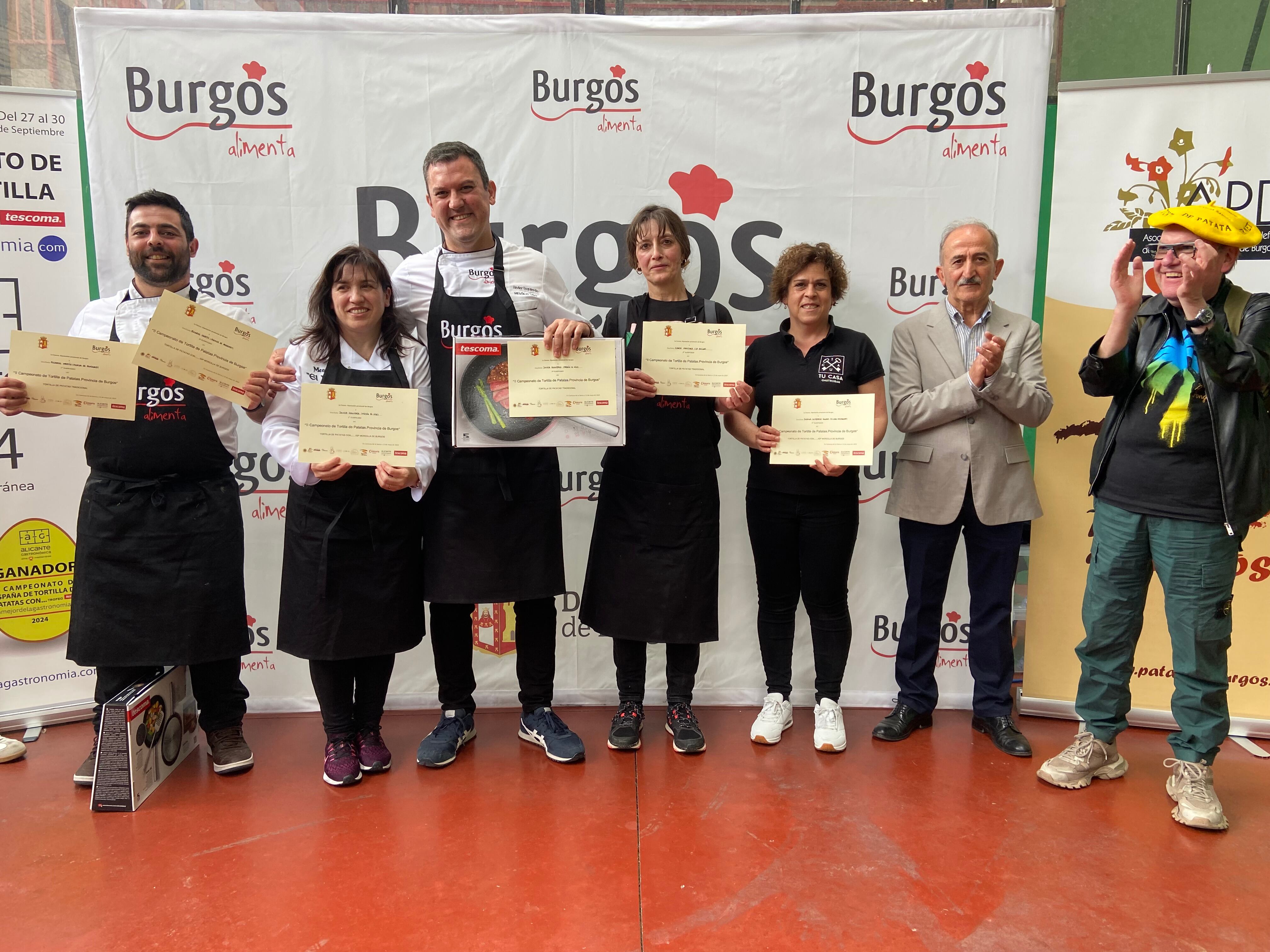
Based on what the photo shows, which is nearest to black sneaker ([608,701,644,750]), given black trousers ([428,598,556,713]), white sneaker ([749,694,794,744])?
black trousers ([428,598,556,713])

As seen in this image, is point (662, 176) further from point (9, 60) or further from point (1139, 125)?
point (9, 60)

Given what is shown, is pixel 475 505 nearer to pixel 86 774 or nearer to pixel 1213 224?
pixel 86 774

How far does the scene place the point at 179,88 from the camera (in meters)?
3.41

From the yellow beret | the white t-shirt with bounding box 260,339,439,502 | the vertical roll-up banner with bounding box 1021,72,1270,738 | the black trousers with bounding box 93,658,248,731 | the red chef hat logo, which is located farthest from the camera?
the red chef hat logo

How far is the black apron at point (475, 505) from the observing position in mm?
2871

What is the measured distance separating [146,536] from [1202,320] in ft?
11.8

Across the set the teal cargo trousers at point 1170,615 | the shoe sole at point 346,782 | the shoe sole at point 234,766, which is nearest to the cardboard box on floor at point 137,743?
the shoe sole at point 234,766

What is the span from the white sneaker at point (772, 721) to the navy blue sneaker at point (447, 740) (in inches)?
45.6

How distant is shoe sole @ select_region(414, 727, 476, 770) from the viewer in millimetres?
3014

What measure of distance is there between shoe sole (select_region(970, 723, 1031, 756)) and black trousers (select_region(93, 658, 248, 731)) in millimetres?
2991

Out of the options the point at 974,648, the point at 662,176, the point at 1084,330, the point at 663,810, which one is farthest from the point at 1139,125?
the point at 663,810

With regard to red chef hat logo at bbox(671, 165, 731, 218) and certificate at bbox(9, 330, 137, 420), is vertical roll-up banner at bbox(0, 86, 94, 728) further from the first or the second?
red chef hat logo at bbox(671, 165, 731, 218)

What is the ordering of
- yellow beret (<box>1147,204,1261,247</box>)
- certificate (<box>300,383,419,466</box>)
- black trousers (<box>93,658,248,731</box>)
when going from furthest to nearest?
black trousers (<box>93,658,248,731</box>)
certificate (<box>300,383,419,466</box>)
yellow beret (<box>1147,204,1261,247</box>)

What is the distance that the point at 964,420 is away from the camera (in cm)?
311
